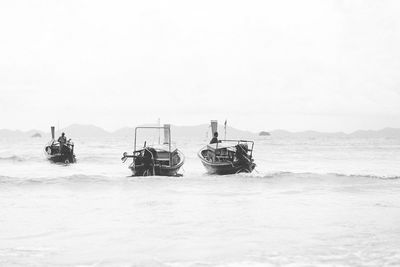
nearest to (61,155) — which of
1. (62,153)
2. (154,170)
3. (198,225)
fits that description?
(62,153)

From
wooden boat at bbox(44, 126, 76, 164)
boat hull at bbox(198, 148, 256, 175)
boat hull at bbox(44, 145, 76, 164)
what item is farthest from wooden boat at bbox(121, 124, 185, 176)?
boat hull at bbox(44, 145, 76, 164)

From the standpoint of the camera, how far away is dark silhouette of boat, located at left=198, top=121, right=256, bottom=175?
25406 millimetres

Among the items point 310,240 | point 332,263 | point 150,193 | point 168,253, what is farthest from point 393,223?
point 150,193

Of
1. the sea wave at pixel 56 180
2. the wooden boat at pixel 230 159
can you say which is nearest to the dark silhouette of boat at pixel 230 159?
the wooden boat at pixel 230 159

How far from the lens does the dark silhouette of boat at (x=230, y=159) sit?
25.4 metres

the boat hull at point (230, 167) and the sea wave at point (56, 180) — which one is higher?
the boat hull at point (230, 167)

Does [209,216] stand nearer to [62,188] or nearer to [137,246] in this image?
[137,246]

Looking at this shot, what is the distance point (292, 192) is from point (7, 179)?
529 inches

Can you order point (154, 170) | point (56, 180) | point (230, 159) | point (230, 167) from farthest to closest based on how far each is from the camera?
point (230, 159), point (230, 167), point (154, 170), point (56, 180)

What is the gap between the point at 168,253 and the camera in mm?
9117

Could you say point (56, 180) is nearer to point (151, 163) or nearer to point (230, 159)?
point (151, 163)

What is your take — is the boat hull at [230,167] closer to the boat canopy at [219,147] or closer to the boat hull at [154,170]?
the boat canopy at [219,147]

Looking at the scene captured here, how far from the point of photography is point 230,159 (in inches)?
1035

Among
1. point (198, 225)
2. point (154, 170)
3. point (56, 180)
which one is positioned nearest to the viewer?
point (198, 225)
